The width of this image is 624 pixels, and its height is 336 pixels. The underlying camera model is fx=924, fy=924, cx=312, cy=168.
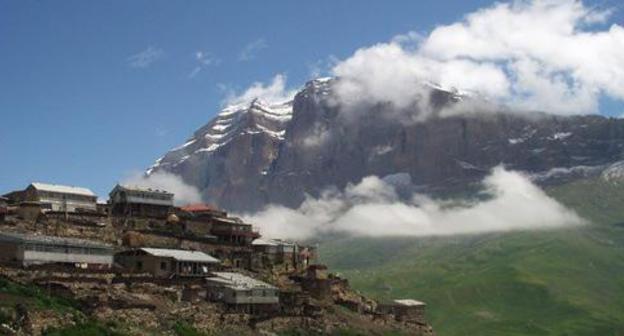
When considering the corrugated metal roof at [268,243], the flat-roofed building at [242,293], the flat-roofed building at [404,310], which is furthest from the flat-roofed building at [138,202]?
the flat-roofed building at [404,310]

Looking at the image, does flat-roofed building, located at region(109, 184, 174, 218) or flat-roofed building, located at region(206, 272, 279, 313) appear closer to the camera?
flat-roofed building, located at region(206, 272, 279, 313)

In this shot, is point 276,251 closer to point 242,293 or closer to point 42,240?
point 242,293

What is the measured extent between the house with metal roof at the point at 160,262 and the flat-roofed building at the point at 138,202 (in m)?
26.8

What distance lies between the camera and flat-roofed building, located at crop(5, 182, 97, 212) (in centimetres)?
15138

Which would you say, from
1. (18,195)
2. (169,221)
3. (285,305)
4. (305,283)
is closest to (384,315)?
(305,283)

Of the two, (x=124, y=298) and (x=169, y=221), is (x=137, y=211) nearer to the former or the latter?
(x=169, y=221)

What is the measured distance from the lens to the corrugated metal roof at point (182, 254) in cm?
12900

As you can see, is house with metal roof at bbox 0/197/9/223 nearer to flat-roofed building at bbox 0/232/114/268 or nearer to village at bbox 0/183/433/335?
village at bbox 0/183/433/335

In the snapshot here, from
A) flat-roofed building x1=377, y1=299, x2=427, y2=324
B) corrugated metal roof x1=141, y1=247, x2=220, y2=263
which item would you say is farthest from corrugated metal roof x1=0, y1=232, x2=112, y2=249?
flat-roofed building x1=377, y1=299, x2=427, y2=324

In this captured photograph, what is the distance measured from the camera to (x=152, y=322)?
356 feet

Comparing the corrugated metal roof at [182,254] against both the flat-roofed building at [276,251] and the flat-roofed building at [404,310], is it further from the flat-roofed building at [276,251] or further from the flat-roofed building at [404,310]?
the flat-roofed building at [404,310]

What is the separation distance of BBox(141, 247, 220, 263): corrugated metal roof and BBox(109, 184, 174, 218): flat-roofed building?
74.4 feet

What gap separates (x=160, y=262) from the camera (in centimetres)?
12812

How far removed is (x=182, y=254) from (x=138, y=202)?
101 ft
